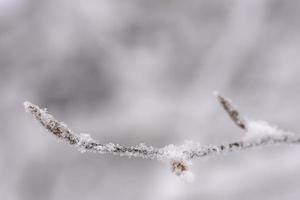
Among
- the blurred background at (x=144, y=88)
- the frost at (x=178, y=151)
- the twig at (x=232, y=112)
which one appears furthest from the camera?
the blurred background at (x=144, y=88)

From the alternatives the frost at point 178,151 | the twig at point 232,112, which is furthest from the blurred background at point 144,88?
the twig at point 232,112

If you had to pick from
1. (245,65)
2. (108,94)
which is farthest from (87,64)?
(245,65)

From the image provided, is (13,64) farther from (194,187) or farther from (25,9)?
(194,187)

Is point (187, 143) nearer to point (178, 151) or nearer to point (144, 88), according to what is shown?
point (178, 151)

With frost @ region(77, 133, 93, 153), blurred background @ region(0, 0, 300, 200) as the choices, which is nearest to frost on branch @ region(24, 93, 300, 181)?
frost @ region(77, 133, 93, 153)

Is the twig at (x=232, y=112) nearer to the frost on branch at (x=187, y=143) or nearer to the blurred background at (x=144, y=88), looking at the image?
the frost on branch at (x=187, y=143)
